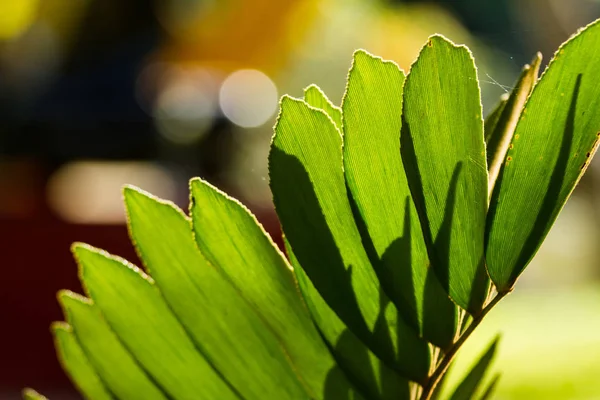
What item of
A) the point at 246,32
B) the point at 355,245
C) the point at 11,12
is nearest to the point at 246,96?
the point at 246,32

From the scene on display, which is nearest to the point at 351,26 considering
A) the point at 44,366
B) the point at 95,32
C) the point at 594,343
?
the point at 44,366

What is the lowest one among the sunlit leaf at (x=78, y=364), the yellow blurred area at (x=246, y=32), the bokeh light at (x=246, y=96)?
the sunlit leaf at (x=78, y=364)

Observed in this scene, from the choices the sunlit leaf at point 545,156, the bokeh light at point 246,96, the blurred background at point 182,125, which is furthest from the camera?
the bokeh light at point 246,96

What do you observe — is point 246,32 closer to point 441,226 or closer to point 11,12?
point 11,12

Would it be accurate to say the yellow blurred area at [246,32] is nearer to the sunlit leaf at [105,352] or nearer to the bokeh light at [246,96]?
the bokeh light at [246,96]

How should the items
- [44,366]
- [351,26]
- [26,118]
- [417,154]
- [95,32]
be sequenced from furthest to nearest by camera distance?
[95,32] < [26,118] < [351,26] < [44,366] < [417,154]

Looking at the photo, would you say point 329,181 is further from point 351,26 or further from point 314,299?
point 351,26

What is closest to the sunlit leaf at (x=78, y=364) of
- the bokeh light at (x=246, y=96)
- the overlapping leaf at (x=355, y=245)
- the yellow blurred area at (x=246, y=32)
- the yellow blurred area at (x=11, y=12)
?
the overlapping leaf at (x=355, y=245)
